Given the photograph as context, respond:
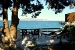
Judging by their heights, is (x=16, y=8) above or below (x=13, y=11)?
above

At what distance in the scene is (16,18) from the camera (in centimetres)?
887

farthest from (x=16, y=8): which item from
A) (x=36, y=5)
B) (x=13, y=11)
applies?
(x=36, y=5)

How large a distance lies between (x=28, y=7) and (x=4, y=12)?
1.37 meters

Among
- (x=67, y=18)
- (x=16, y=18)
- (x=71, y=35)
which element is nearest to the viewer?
(x=16, y=18)

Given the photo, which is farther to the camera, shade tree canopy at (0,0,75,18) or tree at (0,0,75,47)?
shade tree canopy at (0,0,75,18)

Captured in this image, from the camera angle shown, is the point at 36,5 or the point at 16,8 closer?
the point at 16,8

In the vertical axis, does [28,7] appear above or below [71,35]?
above

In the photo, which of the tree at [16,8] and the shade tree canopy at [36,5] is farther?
the shade tree canopy at [36,5]

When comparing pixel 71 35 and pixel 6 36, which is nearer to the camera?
pixel 6 36

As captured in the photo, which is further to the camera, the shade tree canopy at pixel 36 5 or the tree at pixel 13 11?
the shade tree canopy at pixel 36 5

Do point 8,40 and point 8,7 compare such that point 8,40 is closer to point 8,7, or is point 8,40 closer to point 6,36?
point 6,36

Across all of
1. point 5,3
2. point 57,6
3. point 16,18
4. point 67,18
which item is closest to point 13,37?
point 16,18

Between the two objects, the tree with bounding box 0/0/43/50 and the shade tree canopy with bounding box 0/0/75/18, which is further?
the shade tree canopy with bounding box 0/0/75/18

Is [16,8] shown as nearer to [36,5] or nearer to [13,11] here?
[13,11]
